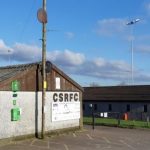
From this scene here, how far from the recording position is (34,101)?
24.4m

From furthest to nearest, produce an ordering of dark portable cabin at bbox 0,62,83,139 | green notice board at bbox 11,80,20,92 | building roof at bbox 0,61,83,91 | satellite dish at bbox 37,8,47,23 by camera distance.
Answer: satellite dish at bbox 37,8,47,23 < building roof at bbox 0,61,83,91 < green notice board at bbox 11,80,20,92 < dark portable cabin at bbox 0,62,83,139

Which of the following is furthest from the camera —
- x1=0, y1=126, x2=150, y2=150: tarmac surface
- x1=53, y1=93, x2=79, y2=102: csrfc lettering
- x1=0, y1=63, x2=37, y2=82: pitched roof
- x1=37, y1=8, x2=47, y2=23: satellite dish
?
x1=53, y1=93, x2=79, y2=102: csrfc lettering

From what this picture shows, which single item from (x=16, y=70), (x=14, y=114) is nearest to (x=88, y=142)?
(x=14, y=114)

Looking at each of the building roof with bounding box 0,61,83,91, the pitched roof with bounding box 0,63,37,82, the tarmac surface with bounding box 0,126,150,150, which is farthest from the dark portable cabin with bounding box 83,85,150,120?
the pitched roof with bounding box 0,63,37,82

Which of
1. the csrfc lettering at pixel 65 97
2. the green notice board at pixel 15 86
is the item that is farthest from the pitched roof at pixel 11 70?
the csrfc lettering at pixel 65 97

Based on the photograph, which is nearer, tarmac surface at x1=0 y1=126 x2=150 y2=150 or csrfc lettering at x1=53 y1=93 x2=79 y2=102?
tarmac surface at x1=0 y1=126 x2=150 y2=150

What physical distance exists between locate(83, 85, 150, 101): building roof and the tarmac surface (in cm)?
2936

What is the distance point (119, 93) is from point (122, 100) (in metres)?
1.83

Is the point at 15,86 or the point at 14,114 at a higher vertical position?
the point at 15,86

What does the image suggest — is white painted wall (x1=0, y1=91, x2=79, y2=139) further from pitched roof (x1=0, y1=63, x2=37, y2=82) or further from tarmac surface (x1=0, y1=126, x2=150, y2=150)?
pitched roof (x1=0, y1=63, x2=37, y2=82)

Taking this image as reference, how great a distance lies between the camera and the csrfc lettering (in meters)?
26.3

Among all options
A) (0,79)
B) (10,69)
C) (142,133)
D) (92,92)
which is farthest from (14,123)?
(92,92)

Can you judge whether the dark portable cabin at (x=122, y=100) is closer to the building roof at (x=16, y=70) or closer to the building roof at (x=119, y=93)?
the building roof at (x=119, y=93)

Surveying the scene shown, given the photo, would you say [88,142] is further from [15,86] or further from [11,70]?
[11,70]
